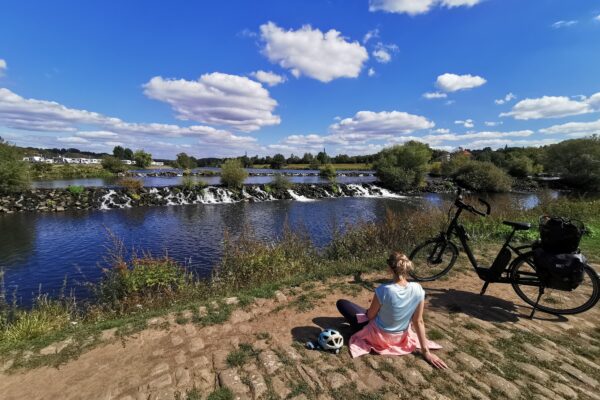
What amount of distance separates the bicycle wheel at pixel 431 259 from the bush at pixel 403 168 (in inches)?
1453

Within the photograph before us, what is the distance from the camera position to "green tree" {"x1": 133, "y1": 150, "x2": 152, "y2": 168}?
311 ft

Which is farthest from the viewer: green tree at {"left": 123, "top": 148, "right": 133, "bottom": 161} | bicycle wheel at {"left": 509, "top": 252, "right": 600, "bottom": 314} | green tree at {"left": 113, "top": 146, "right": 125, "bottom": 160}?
green tree at {"left": 123, "top": 148, "right": 133, "bottom": 161}

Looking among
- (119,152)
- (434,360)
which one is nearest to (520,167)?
(434,360)

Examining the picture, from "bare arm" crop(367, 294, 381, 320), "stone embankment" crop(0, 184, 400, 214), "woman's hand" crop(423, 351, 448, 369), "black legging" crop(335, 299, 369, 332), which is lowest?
"stone embankment" crop(0, 184, 400, 214)

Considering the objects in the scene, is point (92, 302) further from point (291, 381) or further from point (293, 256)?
point (291, 381)

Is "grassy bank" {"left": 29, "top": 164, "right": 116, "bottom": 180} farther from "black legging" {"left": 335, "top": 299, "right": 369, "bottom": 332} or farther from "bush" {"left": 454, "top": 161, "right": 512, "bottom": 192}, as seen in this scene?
"bush" {"left": 454, "top": 161, "right": 512, "bottom": 192}

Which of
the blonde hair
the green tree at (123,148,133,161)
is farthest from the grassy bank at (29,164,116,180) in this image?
the green tree at (123,148,133,161)

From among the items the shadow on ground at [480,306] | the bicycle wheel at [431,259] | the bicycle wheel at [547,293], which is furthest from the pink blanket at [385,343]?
the bicycle wheel at [431,259]

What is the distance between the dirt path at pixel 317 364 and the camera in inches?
126

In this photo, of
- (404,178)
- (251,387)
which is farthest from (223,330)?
(404,178)

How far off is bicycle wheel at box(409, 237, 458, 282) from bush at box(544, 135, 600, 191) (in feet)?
159

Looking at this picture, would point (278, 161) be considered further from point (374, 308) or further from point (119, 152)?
point (374, 308)

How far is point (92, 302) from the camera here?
310 inches

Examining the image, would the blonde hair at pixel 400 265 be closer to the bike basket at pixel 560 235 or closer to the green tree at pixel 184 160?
the bike basket at pixel 560 235
